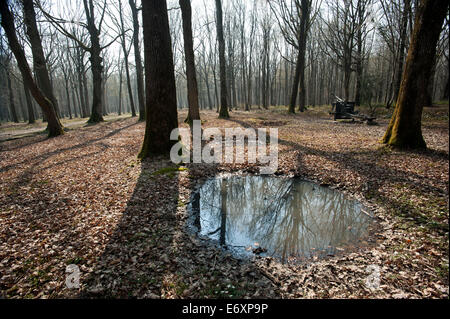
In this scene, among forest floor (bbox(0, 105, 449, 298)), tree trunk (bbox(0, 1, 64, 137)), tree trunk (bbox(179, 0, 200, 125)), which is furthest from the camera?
tree trunk (bbox(179, 0, 200, 125))

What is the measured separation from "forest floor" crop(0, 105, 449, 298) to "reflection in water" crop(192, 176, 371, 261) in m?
0.31

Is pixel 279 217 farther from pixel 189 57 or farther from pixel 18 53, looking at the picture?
pixel 18 53

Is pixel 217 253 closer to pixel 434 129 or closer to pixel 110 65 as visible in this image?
pixel 434 129

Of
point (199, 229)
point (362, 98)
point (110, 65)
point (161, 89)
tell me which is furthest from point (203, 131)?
point (110, 65)

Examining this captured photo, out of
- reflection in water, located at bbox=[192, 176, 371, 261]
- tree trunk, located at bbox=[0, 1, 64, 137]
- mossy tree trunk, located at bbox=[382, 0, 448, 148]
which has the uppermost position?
tree trunk, located at bbox=[0, 1, 64, 137]

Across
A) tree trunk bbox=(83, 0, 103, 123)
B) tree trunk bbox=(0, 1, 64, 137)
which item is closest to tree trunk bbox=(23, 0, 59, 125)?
tree trunk bbox=(0, 1, 64, 137)

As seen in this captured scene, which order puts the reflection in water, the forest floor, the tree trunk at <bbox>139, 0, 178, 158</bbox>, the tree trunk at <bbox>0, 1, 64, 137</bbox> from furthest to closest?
the tree trunk at <bbox>0, 1, 64, 137</bbox>
the tree trunk at <bbox>139, 0, 178, 158</bbox>
the reflection in water
the forest floor

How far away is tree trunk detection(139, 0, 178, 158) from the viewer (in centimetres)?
680

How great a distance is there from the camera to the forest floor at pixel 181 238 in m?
2.67

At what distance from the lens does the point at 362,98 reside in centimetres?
2494

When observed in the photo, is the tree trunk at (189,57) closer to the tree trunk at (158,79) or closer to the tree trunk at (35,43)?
the tree trunk at (158,79)

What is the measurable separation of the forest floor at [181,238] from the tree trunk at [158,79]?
1361mm

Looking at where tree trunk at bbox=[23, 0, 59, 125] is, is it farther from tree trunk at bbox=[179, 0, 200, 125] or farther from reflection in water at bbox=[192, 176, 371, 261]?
reflection in water at bbox=[192, 176, 371, 261]

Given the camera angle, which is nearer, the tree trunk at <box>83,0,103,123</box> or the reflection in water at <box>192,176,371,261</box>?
the reflection in water at <box>192,176,371,261</box>
